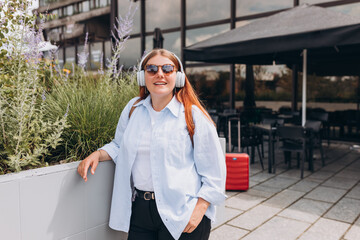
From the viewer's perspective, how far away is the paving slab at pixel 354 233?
9.55 ft

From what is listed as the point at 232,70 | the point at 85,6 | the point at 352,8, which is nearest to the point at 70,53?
the point at 85,6

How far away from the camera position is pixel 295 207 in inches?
144

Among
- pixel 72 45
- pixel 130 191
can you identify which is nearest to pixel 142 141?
pixel 130 191

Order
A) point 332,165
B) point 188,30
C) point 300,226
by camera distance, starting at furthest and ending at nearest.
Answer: point 188,30 → point 332,165 → point 300,226

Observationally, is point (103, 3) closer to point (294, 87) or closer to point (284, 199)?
point (294, 87)

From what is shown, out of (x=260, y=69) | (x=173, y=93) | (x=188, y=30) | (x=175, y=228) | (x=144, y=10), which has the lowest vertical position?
(x=175, y=228)

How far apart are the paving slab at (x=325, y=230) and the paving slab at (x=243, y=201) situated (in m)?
0.74

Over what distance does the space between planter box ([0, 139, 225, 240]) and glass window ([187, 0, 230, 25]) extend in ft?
27.6

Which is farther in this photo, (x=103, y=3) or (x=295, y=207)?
(x=103, y=3)

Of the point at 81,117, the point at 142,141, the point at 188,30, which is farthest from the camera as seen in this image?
the point at 188,30

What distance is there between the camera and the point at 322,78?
823 cm

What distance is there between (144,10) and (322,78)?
6.47 m

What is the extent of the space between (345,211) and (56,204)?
9.95ft

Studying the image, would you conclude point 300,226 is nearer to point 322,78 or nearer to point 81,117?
point 81,117
